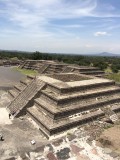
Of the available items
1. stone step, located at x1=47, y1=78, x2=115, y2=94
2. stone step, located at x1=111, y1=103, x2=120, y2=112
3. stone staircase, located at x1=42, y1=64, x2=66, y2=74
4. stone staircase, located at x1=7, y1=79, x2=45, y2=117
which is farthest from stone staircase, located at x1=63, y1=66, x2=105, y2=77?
stone step, located at x1=111, y1=103, x2=120, y2=112

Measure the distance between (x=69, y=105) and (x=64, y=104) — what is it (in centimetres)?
34

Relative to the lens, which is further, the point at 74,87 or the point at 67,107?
the point at 74,87

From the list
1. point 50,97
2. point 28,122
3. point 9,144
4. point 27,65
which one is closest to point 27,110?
point 28,122

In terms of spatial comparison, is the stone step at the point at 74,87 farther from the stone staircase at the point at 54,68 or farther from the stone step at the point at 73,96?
the stone staircase at the point at 54,68

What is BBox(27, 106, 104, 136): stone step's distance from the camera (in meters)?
10.3

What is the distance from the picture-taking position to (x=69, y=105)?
1185 centimetres

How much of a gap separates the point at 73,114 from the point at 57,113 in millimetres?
1258

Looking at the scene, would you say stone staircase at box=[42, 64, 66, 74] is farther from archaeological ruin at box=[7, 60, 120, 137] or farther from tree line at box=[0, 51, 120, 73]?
archaeological ruin at box=[7, 60, 120, 137]

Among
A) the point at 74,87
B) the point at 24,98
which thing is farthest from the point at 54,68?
the point at 74,87

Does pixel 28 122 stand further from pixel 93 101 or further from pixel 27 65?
pixel 27 65

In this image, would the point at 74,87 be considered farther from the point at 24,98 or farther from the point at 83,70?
the point at 83,70

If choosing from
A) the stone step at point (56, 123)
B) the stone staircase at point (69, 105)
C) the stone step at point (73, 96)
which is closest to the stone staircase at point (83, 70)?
the stone staircase at point (69, 105)

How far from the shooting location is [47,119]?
1103 cm

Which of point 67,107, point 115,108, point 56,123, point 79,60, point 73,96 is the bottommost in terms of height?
point 56,123
